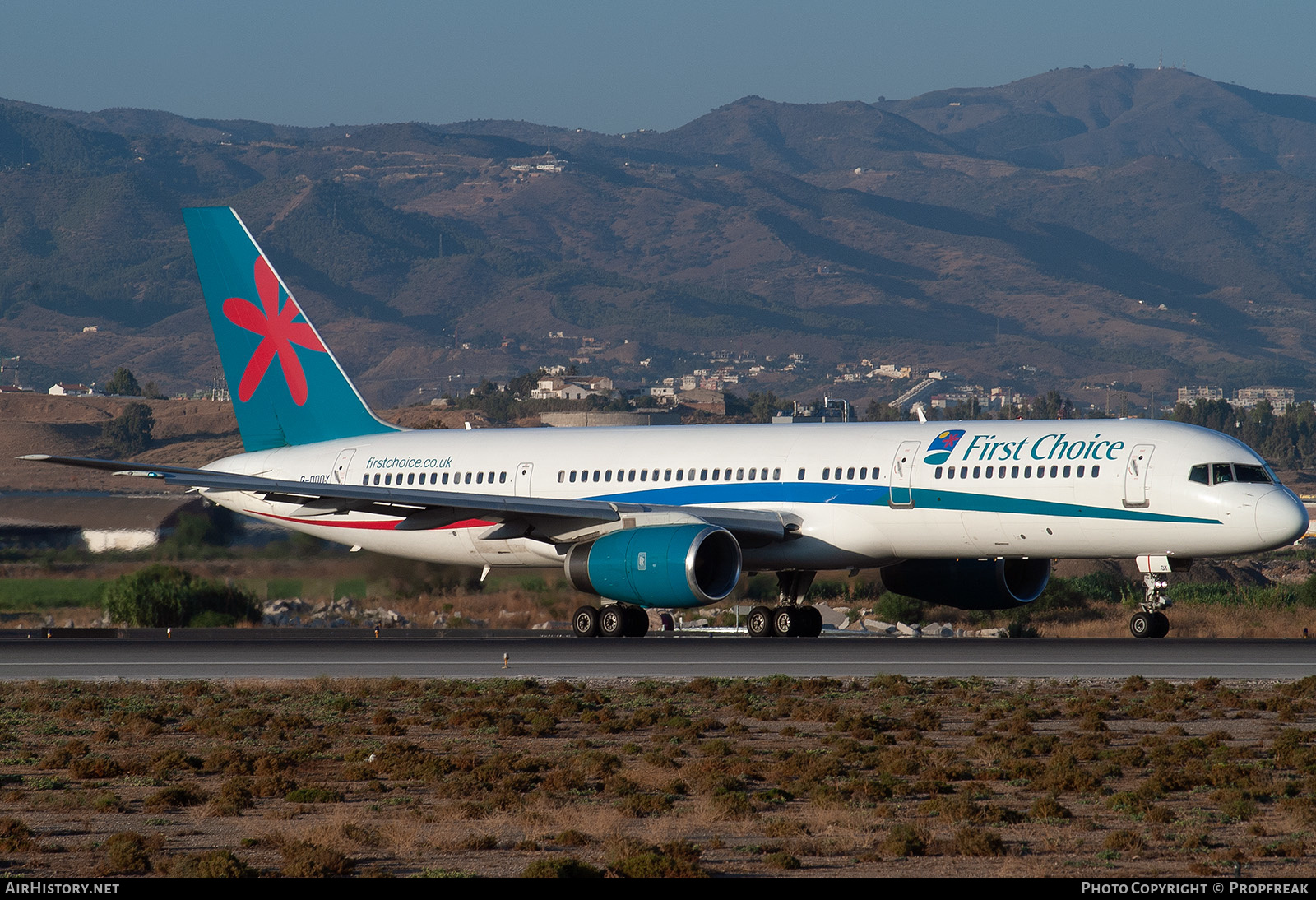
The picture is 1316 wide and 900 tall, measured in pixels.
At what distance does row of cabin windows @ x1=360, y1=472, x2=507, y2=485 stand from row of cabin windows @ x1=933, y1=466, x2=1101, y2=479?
36.2 ft

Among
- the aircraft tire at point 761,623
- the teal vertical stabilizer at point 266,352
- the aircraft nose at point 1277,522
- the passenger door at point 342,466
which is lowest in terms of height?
the aircraft tire at point 761,623

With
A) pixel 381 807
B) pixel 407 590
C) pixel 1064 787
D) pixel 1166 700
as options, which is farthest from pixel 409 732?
pixel 407 590

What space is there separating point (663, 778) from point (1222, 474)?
18.1 meters

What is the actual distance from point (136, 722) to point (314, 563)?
2117cm

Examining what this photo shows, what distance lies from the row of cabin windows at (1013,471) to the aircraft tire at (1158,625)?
318cm

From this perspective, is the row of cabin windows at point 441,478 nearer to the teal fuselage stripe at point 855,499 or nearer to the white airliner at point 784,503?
the white airliner at point 784,503

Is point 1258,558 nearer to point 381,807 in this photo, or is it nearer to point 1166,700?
point 1166,700

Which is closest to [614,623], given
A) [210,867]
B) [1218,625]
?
[1218,625]

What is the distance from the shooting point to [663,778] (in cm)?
1705

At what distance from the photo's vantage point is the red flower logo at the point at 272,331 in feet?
139

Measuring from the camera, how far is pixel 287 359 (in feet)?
139

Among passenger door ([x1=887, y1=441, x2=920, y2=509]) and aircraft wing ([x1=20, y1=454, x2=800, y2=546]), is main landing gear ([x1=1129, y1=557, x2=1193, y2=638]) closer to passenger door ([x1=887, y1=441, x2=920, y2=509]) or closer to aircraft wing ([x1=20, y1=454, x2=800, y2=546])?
passenger door ([x1=887, y1=441, x2=920, y2=509])

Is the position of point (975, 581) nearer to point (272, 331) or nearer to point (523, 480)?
point (523, 480)

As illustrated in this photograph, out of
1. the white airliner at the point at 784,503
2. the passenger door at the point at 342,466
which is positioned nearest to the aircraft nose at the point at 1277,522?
the white airliner at the point at 784,503
